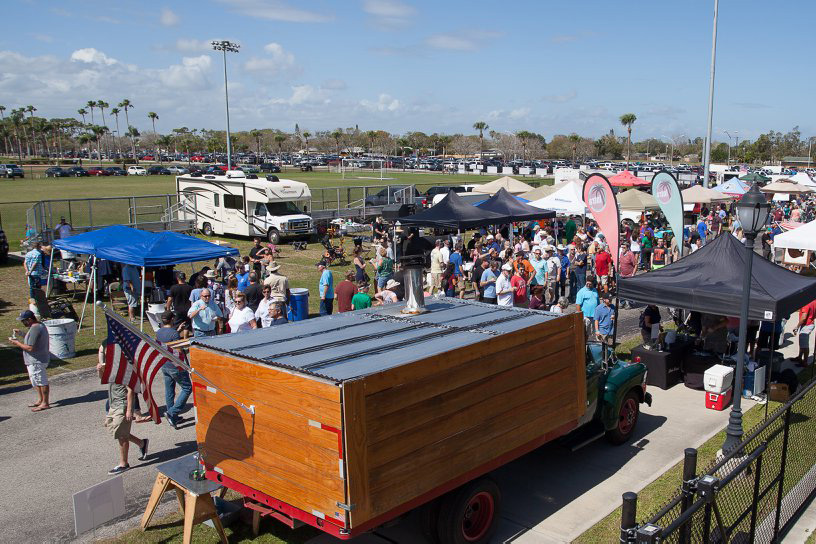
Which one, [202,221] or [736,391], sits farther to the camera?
[202,221]

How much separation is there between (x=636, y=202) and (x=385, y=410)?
2363cm

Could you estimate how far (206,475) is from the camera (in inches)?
264

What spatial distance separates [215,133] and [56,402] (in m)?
199

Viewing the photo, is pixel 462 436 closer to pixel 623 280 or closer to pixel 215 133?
pixel 623 280

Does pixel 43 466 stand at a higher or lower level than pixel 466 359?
lower

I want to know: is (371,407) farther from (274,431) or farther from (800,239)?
(800,239)

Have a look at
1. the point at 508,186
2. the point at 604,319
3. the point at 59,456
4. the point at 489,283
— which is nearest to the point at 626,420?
the point at 604,319

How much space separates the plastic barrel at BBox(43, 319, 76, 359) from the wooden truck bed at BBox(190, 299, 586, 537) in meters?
8.31

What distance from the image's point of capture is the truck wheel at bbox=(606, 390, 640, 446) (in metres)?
9.48

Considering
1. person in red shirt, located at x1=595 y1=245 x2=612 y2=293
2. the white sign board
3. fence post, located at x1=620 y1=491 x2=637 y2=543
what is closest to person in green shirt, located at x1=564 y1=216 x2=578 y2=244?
person in red shirt, located at x1=595 y1=245 x2=612 y2=293

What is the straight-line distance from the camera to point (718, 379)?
35.6ft

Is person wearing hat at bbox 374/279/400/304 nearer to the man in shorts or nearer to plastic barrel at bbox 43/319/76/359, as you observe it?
the man in shorts

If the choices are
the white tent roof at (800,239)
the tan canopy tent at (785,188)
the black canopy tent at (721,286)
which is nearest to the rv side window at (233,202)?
the black canopy tent at (721,286)

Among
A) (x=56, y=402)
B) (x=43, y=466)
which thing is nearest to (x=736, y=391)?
(x=43, y=466)
